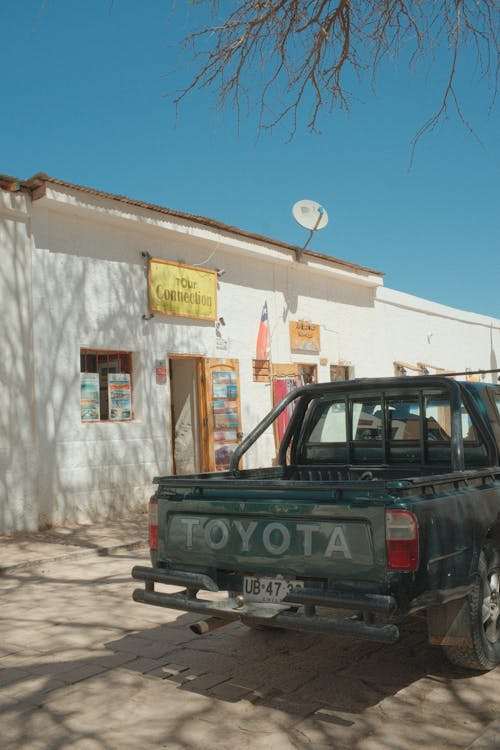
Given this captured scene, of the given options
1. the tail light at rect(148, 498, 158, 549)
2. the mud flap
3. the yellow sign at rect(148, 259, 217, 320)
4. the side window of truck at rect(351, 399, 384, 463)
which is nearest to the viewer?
the mud flap

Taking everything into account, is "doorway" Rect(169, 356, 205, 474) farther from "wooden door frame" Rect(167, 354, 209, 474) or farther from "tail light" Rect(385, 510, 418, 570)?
"tail light" Rect(385, 510, 418, 570)

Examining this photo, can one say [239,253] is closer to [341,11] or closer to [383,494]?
[341,11]

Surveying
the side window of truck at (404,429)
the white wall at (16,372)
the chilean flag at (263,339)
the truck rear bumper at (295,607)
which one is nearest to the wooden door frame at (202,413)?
the chilean flag at (263,339)

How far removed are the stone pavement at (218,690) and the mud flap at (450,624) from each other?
30cm

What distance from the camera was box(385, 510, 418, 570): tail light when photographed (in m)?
3.34

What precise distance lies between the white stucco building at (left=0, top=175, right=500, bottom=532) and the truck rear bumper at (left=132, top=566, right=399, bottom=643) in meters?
5.75

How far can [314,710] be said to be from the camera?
3.55m

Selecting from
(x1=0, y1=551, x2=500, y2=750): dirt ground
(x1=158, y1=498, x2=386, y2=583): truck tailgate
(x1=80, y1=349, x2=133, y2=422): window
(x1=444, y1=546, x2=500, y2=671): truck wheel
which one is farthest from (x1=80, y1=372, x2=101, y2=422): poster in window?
(x1=444, y1=546, x2=500, y2=671): truck wheel

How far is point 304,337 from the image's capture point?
1476 cm

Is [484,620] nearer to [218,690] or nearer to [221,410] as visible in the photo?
[218,690]

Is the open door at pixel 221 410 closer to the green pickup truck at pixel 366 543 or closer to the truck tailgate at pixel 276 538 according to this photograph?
the green pickup truck at pixel 366 543

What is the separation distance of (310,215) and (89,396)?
6.13 m

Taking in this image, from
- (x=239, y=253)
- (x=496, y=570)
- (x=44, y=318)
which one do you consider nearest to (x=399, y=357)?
(x=239, y=253)

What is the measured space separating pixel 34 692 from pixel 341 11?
5.13 metres
